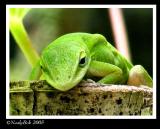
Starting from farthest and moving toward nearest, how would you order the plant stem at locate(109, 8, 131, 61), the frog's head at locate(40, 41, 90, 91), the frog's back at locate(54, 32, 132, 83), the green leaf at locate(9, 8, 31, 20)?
the green leaf at locate(9, 8, 31, 20), the frog's back at locate(54, 32, 132, 83), the plant stem at locate(109, 8, 131, 61), the frog's head at locate(40, 41, 90, 91)

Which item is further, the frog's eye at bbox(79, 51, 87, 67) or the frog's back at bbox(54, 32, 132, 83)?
the frog's back at bbox(54, 32, 132, 83)

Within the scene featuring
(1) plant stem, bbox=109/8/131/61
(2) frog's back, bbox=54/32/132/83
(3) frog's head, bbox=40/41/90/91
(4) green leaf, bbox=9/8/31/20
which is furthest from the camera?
(4) green leaf, bbox=9/8/31/20

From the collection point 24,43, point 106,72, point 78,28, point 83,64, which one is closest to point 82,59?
point 83,64

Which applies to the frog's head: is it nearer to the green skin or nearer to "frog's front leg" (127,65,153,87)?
the green skin

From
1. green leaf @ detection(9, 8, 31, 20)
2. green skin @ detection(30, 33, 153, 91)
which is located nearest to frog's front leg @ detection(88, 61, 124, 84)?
green skin @ detection(30, 33, 153, 91)

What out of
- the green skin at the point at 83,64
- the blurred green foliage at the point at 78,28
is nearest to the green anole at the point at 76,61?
the green skin at the point at 83,64

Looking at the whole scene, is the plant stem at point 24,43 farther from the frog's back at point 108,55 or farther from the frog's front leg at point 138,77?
the frog's front leg at point 138,77

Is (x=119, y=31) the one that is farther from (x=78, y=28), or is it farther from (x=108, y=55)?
(x=78, y=28)
